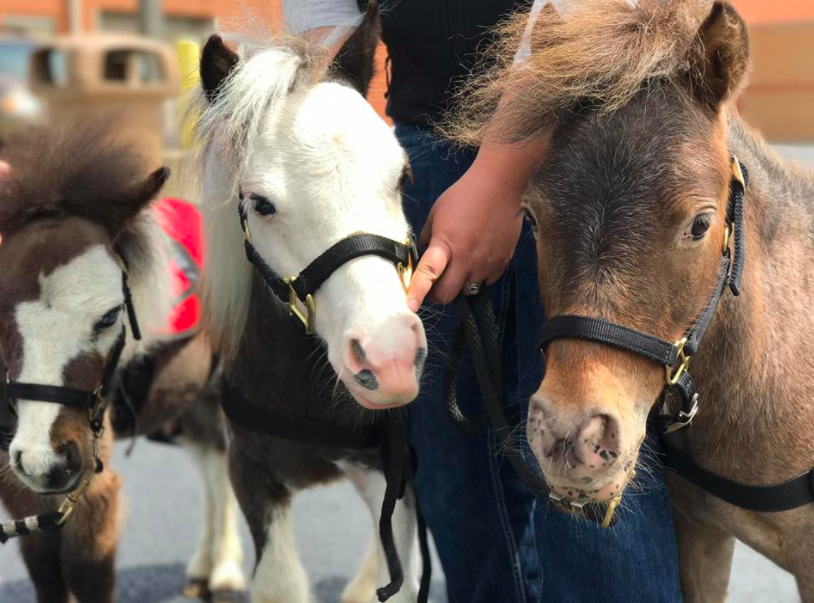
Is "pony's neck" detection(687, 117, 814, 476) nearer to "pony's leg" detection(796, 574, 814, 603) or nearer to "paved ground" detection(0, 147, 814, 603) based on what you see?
"pony's leg" detection(796, 574, 814, 603)

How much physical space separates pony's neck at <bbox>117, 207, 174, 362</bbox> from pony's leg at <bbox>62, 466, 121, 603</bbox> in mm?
485

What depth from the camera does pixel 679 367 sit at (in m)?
1.85

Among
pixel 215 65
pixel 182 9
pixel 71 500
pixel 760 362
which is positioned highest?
pixel 215 65

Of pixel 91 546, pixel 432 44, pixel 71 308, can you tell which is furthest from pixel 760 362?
pixel 91 546

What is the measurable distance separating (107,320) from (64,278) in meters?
0.17

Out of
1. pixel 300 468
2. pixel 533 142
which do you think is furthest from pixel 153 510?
pixel 533 142

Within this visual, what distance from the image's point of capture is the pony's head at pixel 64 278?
2414 millimetres

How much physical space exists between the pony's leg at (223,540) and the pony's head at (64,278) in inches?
62.9

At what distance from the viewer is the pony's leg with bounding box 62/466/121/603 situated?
111 inches

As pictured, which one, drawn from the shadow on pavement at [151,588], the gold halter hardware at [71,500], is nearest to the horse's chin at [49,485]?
the gold halter hardware at [71,500]

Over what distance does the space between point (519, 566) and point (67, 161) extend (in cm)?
182

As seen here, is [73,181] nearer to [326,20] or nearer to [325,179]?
[326,20]

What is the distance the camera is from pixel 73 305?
8.21 feet

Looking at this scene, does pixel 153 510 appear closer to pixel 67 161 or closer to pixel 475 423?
pixel 67 161
